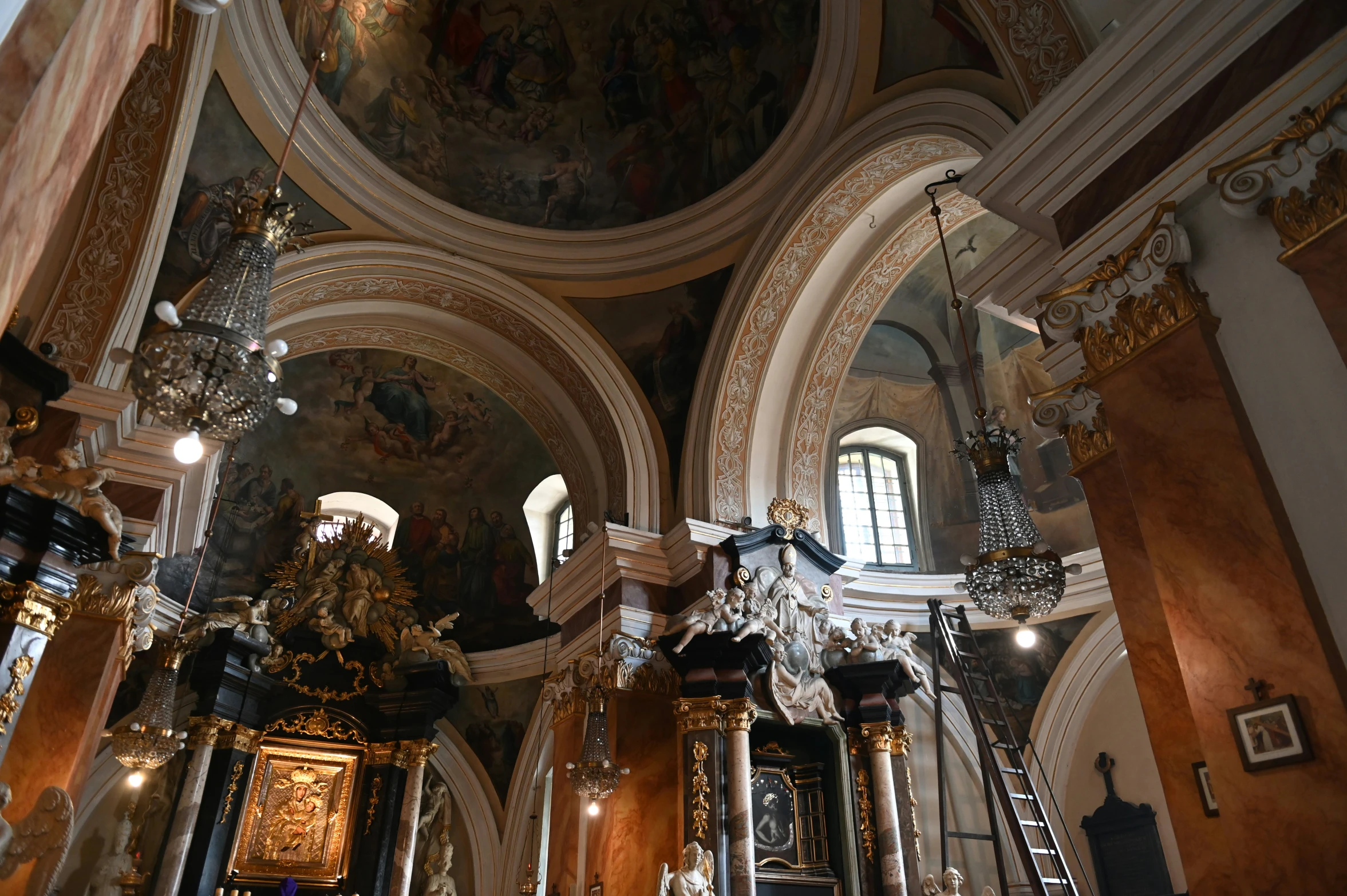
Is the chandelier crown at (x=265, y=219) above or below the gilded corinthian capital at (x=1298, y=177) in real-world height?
above

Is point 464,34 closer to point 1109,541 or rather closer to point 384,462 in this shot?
point 384,462

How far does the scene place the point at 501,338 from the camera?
10820 millimetres

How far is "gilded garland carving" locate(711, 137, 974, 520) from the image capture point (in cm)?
916

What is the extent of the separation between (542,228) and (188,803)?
8250mm

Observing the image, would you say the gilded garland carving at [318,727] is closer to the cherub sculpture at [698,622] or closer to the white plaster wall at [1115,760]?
the cherub sculpture at [698,622]

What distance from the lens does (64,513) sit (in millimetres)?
5898

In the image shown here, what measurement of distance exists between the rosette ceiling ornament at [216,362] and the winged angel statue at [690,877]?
4.82 m

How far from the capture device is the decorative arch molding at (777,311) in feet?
29.1

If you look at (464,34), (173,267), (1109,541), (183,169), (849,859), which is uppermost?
(464,34)

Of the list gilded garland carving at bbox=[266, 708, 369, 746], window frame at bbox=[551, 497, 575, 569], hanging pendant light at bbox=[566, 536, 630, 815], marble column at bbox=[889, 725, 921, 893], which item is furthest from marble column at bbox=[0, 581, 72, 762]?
window frame at bbox=[551, 497, 575, 569]

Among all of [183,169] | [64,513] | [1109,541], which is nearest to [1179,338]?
[1109,541]

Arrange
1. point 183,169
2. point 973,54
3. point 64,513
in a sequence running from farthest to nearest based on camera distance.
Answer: point 183,169, point 973,54, point 64,513

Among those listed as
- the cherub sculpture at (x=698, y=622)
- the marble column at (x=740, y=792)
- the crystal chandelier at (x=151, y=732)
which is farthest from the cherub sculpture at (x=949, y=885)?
the crystal chandelier at (x=151, y=732)

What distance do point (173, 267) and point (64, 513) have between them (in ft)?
9.27
